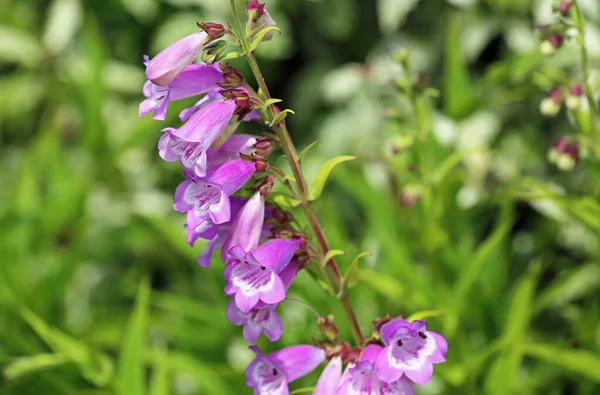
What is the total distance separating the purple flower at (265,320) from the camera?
92cm

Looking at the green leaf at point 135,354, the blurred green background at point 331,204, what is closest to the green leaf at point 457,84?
the blurred green background at point 331,204

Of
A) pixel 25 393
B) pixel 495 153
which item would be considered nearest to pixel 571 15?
pixel 495 153

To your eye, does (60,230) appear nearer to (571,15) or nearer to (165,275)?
(165,275)

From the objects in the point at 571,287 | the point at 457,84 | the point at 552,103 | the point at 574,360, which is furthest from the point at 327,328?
the point at 571,287

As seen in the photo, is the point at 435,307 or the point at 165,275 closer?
the point at 435,307

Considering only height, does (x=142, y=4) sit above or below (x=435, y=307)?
above

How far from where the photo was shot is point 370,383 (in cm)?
90

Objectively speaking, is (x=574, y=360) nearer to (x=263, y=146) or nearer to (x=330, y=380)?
(x=330, y=380)

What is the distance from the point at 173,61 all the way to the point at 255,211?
0.74 ft

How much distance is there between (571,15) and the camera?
4.49 feet

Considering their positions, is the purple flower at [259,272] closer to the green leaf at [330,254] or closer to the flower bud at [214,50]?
the green leaf at [330,254]

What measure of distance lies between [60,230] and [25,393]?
0.56 m

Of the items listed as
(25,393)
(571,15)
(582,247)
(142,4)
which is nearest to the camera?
(571,15)

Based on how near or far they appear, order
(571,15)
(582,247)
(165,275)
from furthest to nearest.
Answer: (165,275) → (582,247) → (571,15)
